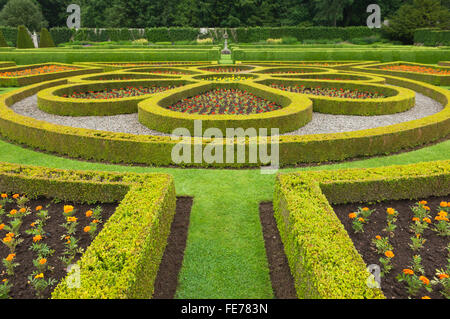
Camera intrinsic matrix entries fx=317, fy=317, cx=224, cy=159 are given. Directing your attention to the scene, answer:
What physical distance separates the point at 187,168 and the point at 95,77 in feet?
41.7

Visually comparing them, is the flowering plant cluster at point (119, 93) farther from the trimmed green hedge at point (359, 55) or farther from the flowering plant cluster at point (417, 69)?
the flowering plant cluster at point (417, 69)

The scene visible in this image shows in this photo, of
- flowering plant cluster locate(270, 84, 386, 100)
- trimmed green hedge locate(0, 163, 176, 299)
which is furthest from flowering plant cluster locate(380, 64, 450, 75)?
trimmed green hedge locate(0, 163, 176, 299)

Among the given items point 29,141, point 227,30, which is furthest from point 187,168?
point 227,30

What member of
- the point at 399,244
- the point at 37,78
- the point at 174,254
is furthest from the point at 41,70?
the point at 399,244

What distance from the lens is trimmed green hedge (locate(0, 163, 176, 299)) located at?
361 cm

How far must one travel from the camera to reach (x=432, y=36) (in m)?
42.9

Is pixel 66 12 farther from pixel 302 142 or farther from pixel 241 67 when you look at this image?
pixel 302 142

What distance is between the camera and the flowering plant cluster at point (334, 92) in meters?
15.1

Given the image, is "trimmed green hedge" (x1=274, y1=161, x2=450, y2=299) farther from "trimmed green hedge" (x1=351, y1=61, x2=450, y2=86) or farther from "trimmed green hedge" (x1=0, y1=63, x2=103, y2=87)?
"trimmed green hedge" (x1=0, y1=63, x2=103, y2=87)

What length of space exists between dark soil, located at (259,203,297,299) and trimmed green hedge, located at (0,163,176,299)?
5.71 ft

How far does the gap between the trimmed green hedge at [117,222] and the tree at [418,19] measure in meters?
53.5

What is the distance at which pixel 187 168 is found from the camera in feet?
27.0

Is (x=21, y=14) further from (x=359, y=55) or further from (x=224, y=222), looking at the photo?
(x=224, y=222)

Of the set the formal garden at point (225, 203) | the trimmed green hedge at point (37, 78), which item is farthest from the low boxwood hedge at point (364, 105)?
the trimmed green hedge at point (37, 78)
